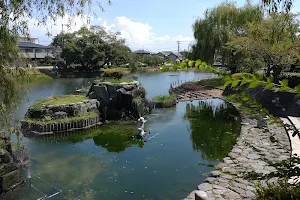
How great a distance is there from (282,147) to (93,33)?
3114cm

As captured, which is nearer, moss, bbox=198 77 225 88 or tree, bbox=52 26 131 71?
moss, bbox=198 77 225 88

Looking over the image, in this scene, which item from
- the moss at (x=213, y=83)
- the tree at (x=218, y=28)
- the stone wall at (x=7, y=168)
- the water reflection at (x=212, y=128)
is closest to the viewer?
the stone wall at (x=7, y=168)

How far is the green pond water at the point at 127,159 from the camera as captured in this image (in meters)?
6.52

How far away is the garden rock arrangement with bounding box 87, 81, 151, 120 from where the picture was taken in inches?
539

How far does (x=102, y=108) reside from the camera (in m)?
13.7

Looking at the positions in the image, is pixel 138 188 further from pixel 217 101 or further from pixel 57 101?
pixel 217 101

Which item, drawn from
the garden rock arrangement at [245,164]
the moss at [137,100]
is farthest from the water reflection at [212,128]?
the moss at [137,100]

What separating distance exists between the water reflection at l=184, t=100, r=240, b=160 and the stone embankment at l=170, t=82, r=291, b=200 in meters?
0.69

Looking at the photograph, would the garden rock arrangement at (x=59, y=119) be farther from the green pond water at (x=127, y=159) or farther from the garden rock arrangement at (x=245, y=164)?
the garden rock arrangement at (x=245, y=164)

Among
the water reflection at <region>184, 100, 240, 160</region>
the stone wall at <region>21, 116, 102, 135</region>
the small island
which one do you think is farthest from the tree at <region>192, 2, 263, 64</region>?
the stone wall at <region>21, 116, 102, 135</region>

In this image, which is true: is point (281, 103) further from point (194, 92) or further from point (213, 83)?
point (213, 83)

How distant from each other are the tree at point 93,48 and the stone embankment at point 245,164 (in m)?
26.0

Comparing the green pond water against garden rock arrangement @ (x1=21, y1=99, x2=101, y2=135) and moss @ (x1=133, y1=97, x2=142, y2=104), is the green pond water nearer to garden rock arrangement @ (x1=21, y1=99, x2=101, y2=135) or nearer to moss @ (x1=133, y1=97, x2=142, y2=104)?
garden rock arrangement @ (x1=21, y1=99, x2=101, y2=135)

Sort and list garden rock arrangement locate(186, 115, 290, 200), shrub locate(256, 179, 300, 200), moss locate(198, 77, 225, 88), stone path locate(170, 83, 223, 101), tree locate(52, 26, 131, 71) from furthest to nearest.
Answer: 1. tree locate(52, 26, 131, 71)
2. moss locate(198, 77, 225, 88)
3. stone path locate(170, 83, 223, 101)
4. garden rock arrangement locate(186, 115, 290, 200)
5. shrub locate(256, 179, 300, 200)
